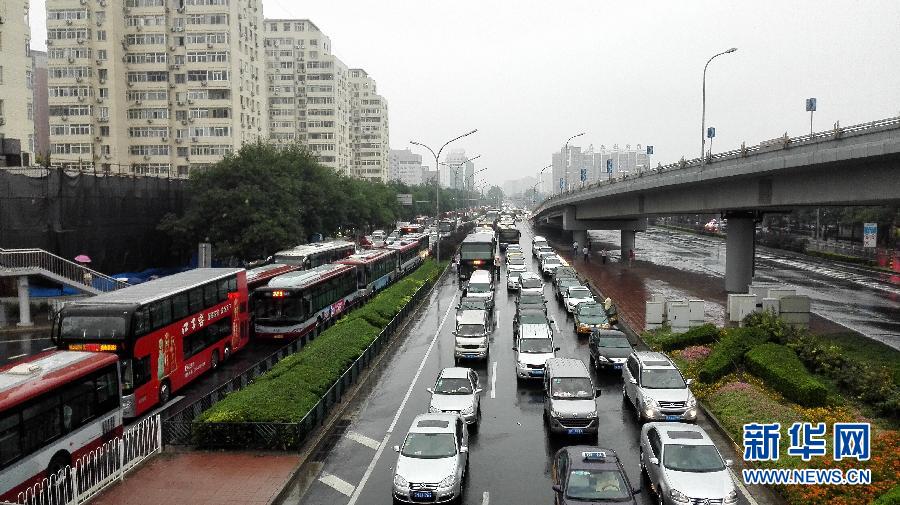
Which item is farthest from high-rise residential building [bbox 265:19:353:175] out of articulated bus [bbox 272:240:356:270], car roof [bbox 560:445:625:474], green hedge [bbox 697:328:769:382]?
car roof [bbox 560:445:625:474]

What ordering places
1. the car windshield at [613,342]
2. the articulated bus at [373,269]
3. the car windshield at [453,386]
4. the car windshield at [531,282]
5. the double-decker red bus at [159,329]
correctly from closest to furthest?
the double-decker red bus at [159,329] < the car windshield at [453,386] < the car windshield at [613,342] < the car windshield at [531,282] < the articulated bus at [373,269]

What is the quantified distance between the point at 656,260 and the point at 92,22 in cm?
6745

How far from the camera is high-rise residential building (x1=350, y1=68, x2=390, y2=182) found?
559 feet

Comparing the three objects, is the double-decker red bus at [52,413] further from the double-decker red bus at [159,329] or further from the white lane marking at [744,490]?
the white lane marking at [744,490]

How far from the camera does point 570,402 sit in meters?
19.1

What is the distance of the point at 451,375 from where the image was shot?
2081 centimetres

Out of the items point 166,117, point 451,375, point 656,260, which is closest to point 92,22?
point 166,117

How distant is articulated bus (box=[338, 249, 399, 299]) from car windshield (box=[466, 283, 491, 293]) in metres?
7.33

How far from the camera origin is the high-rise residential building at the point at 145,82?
75.1 meters

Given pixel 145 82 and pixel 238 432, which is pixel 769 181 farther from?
pixel 145 82

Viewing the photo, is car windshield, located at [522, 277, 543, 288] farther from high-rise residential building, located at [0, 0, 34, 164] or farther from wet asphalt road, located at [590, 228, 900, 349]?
high-rise residential building, located at [0, 0, 34, 164]

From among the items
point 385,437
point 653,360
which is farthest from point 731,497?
point 385,437

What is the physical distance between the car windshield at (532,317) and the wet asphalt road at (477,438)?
1.60 meters

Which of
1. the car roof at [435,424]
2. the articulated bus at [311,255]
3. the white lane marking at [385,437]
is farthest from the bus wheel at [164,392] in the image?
the articulated bus at [311,255]
